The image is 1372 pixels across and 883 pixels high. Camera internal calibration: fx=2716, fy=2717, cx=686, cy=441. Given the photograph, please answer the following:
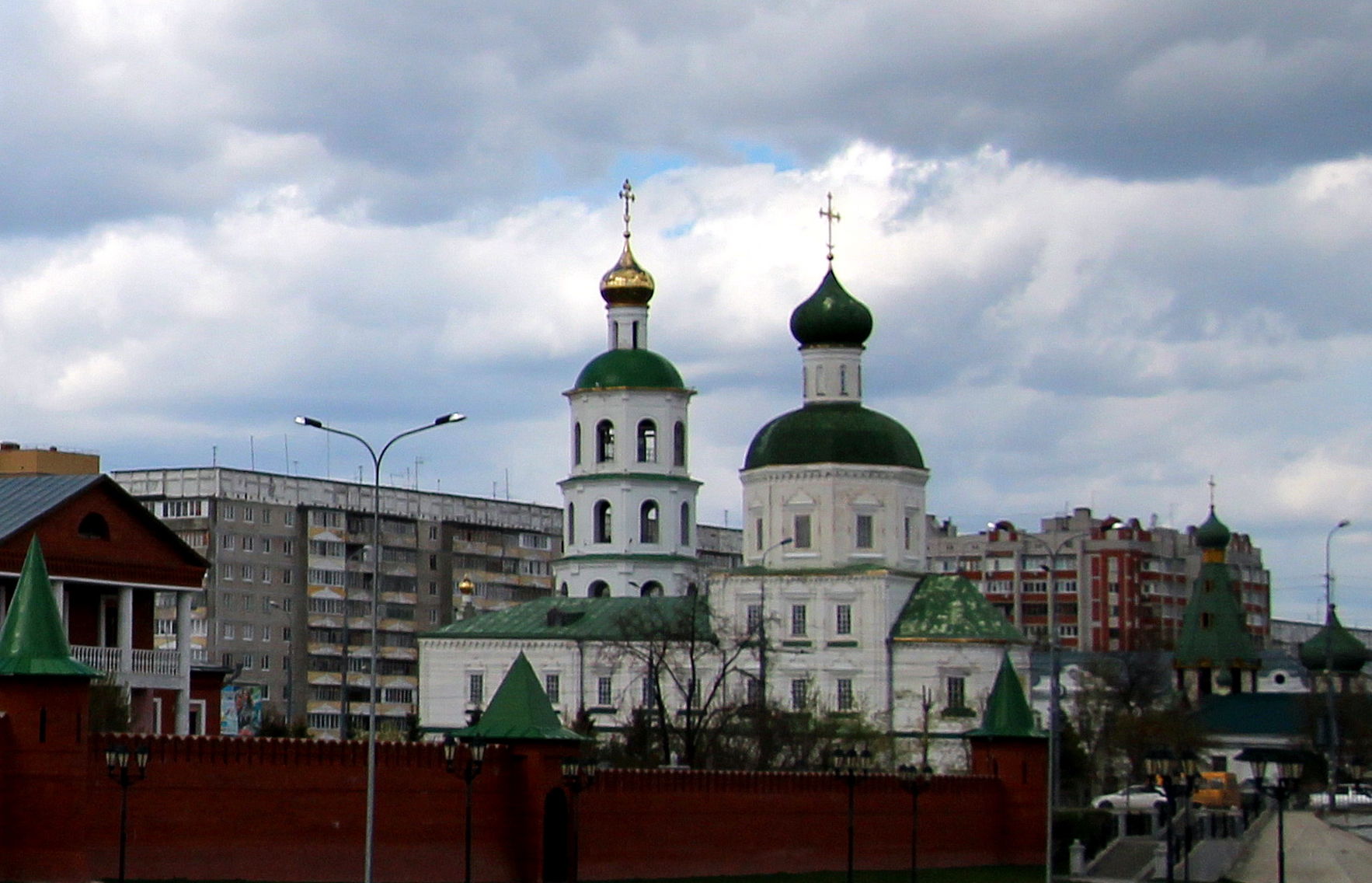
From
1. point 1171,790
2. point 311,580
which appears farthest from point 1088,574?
point 1171,790

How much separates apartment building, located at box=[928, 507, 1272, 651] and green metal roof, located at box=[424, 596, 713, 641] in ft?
190

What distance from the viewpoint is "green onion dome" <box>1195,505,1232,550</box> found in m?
110

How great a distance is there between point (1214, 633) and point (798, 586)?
99.3 feet

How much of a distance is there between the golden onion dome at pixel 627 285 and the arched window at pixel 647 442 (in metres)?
4.29

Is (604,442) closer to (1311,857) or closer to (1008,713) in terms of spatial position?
(1008,713)

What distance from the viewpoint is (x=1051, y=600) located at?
57.4 metres

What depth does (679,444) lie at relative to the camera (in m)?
90.7

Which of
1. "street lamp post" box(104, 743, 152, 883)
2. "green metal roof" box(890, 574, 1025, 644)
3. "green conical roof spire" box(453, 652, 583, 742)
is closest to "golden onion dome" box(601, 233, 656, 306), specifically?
"green metal roof" box(890, 574, 1025, 644)

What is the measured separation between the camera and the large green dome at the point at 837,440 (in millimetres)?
82688

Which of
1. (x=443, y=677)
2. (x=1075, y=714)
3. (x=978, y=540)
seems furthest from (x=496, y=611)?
(x=978, y=540)

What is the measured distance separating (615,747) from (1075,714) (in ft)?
A: 93.0

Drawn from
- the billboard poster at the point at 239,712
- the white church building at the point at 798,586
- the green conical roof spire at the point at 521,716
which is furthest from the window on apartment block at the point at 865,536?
the green conical roof spire at the point at 521,716

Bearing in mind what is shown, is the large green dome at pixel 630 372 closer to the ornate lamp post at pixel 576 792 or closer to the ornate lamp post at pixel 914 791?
the ornate lamp post at pixel 914 791

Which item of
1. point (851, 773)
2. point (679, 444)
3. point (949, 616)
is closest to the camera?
point (851, 773)
